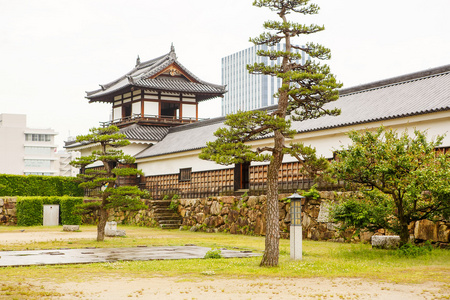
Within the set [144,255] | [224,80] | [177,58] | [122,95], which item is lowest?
[144,255]

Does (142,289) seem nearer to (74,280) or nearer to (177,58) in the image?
(74,280)

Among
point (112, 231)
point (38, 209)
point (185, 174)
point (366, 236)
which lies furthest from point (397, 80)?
point (38, 209)

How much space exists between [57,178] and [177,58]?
44.9 ft

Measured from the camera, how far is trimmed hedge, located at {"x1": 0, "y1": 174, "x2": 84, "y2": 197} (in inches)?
1479

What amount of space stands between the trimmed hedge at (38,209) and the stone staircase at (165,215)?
506 centimetres

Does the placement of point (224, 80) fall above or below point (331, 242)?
above

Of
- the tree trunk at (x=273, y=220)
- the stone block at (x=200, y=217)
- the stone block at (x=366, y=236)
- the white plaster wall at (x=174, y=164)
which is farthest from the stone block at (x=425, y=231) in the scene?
the white plaster wall at (x=174, y=164)

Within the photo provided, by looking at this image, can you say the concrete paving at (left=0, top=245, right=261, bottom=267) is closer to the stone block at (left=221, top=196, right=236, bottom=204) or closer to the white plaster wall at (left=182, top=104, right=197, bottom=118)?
the stone block at (left=221, top=196, right=236, bottom=204)

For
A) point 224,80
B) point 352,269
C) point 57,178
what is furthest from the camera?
point 224,80

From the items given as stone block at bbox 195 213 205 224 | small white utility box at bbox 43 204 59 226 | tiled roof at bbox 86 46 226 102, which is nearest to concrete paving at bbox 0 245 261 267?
stone block at bbox 195 213 205 224

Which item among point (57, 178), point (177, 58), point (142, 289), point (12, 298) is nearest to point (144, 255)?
point (142, 289)

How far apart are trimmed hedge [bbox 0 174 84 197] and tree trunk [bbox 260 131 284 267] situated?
27.1m

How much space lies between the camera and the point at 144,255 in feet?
50.9

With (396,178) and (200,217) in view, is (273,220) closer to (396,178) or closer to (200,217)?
(396,178)
